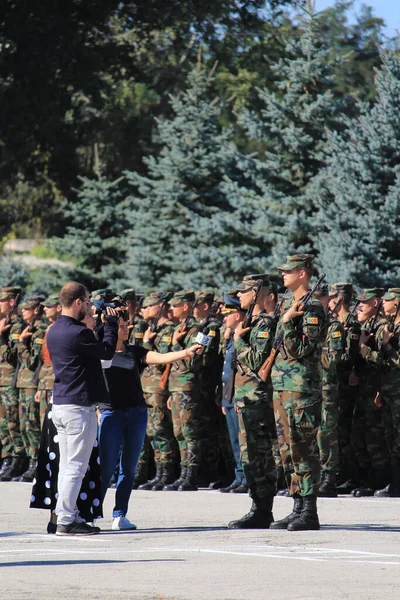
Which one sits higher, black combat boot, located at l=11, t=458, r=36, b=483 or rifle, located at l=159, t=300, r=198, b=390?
rifle, located at l=159, t=300, r=198, b=390

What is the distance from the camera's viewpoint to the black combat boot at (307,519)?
9680 millimetres

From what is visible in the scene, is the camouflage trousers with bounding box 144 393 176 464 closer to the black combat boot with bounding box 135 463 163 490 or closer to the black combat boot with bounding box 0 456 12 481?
the black combat boot with bounding box 135 463 163 490

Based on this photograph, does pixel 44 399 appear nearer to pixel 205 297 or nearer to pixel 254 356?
pixel 205 297

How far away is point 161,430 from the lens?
567 inches

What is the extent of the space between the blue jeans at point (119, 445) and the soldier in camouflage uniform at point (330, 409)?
3.06 meters

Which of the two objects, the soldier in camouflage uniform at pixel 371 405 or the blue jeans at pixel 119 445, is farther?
the soldier in camouflage uniform at pixel 371 405

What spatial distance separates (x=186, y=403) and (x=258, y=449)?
4103 millimetres

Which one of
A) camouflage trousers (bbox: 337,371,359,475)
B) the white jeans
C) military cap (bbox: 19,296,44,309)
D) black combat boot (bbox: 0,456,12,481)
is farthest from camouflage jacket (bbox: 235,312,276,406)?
black combat boot (bbox: 0,456,12,481)

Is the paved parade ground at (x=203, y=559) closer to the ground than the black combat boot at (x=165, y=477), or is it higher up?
closer to the ground

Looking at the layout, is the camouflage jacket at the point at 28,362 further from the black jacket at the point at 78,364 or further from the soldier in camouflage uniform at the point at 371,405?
the black jacket at the point at 78,364

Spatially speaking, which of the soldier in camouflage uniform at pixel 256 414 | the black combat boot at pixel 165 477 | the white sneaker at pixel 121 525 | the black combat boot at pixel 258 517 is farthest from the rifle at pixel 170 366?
the black combat boot at pixel 258 517

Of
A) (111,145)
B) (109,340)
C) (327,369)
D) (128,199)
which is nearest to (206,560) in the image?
(109,340)

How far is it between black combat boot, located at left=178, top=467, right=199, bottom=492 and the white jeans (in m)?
4.40

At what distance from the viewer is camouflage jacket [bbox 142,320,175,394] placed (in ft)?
46.8
